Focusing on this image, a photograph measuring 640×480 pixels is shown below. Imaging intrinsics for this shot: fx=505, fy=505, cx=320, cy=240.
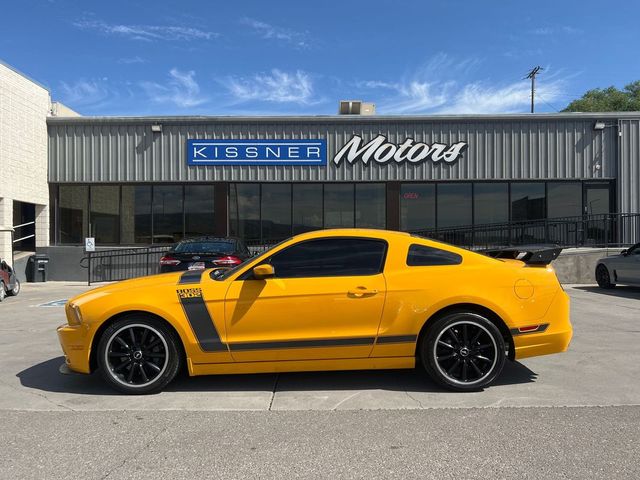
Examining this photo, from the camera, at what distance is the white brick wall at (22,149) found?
52.1ft

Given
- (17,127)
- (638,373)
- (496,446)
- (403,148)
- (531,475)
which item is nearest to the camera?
(531,475)

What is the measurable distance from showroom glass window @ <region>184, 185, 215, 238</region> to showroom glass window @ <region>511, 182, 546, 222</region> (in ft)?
35.4

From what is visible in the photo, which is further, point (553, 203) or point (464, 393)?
point (553, 203)

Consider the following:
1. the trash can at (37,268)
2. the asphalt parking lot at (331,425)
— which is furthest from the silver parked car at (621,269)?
the trash can at (37,268)

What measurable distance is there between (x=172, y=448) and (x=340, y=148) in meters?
15.0

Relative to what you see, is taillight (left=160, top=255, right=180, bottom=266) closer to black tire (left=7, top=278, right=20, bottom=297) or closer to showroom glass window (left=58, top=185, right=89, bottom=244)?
black tire (left=7, top=278, right=20, bottom=297)

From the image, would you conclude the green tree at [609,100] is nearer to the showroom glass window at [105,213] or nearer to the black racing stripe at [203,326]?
the showroom glass window at [105,213]

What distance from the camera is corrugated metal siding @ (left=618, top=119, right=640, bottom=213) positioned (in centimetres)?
1752

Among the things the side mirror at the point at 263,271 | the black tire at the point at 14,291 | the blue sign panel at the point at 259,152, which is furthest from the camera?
the blue sign panel at the point at 259,152

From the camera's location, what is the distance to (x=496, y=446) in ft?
11.7

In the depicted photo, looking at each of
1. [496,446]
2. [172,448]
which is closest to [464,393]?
[496,446]

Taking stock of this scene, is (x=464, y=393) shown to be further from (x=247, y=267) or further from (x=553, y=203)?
(x=553, y=203)

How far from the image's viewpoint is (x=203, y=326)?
4.68 m

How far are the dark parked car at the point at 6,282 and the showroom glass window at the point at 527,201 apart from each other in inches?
617
